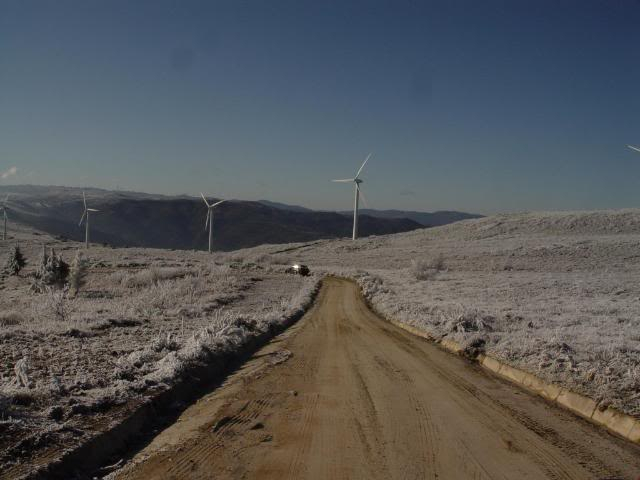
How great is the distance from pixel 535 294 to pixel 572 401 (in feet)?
66.4

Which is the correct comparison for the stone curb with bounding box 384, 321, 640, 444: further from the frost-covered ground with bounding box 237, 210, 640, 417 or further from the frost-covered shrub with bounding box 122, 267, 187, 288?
the frost-covered shrub with bounding box 122, 267, 187, 288

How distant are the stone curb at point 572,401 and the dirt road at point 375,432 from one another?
0.34 m

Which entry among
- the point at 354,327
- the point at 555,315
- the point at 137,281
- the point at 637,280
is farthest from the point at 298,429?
the point at 637,280

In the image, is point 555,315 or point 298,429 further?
point 555,315

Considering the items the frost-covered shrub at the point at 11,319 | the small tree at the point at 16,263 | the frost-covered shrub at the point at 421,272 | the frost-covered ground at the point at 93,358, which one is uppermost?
the frost-covered shrub at the point at 421,272

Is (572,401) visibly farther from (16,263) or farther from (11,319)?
(16,263)

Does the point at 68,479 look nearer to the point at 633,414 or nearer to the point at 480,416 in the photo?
the point at 480,416

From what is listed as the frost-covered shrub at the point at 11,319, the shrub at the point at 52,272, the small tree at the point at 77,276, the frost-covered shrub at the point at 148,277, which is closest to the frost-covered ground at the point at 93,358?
the frost-covered shrub at the point at 11,319

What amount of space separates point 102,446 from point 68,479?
864mm

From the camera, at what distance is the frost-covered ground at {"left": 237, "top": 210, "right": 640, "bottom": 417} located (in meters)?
11.4

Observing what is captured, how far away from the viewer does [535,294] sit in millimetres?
28688

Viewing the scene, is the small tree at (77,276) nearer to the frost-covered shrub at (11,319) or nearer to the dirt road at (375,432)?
the frost-covered shrub at (11,319)

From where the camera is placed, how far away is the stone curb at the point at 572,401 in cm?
830

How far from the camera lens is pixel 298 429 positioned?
766 cm
